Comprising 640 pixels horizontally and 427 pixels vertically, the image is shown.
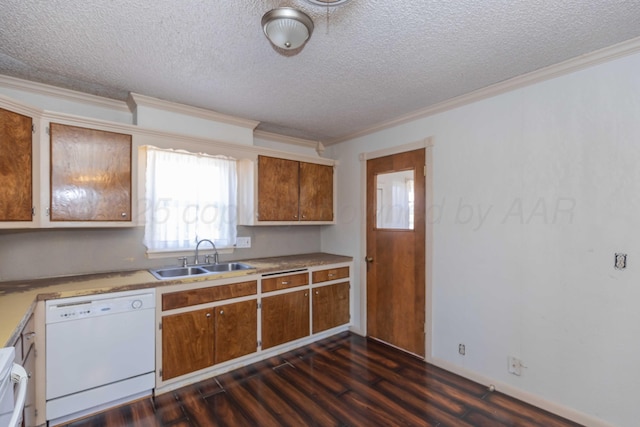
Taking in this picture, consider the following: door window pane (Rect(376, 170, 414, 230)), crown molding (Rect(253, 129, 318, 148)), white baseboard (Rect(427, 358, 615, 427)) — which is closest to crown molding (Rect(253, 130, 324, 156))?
crown molding (Rect(253, 129, 318, 148))

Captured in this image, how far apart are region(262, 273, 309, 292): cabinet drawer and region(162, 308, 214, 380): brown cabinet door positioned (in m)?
0.58

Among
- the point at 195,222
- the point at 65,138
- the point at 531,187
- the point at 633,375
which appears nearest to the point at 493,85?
the point at 531,187

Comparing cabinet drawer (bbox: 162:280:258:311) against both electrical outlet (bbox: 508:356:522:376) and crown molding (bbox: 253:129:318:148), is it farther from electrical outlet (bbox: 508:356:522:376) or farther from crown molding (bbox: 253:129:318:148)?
electrical outlet (bbox: 508:356:522:376)

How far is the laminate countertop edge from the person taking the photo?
5.03 ft

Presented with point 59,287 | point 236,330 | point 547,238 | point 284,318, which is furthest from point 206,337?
point 547,238

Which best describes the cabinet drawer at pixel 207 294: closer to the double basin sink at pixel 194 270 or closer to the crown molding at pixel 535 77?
the double basin sink at pixel 194 270

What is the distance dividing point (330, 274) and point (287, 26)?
260 centimetres

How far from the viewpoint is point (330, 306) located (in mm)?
3512

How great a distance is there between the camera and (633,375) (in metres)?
1.86

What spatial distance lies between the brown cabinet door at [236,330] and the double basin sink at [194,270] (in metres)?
0.36

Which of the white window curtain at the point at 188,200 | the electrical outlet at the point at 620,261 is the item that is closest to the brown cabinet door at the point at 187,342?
the white window curtain at the point at 188,200

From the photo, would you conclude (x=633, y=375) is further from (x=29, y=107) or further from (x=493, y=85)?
(x=29, y=107)

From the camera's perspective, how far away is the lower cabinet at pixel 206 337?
2408 mm

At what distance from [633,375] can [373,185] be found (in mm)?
2507
